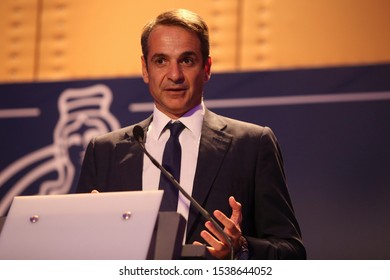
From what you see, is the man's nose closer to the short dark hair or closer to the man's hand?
the short dark hair

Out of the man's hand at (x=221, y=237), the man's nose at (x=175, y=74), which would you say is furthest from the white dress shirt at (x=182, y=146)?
the man's hand at (x=221, y=237)

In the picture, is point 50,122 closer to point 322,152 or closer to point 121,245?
point 322,152

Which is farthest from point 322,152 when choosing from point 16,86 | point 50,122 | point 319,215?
point 16,86

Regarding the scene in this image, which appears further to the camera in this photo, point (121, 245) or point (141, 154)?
point (141, 154)

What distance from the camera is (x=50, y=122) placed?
2.89m

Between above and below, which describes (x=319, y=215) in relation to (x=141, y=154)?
below

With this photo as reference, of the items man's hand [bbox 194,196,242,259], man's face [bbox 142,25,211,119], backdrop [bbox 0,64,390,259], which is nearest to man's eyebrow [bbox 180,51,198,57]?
man's face [bbox 142,25,211,119]

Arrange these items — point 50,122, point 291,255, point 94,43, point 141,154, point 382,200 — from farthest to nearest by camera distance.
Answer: point 94,43
point 50,122
point 382,200
point 141,154
point 291,255

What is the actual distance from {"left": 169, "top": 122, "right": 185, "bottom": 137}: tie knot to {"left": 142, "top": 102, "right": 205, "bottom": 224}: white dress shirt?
1 centimetres

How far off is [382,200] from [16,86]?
1577 mm

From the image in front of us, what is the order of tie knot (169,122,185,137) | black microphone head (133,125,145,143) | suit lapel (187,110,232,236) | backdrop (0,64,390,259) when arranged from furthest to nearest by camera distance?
backdrop (0,64,390,259), tie knot (169,122,185,137), suit lapel (187,110,232,236), black microphone head (133,125,145,143)

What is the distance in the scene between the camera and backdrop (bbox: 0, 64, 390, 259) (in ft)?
8.25

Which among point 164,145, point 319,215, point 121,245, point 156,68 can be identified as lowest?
point 319,215

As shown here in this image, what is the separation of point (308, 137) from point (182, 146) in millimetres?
908
